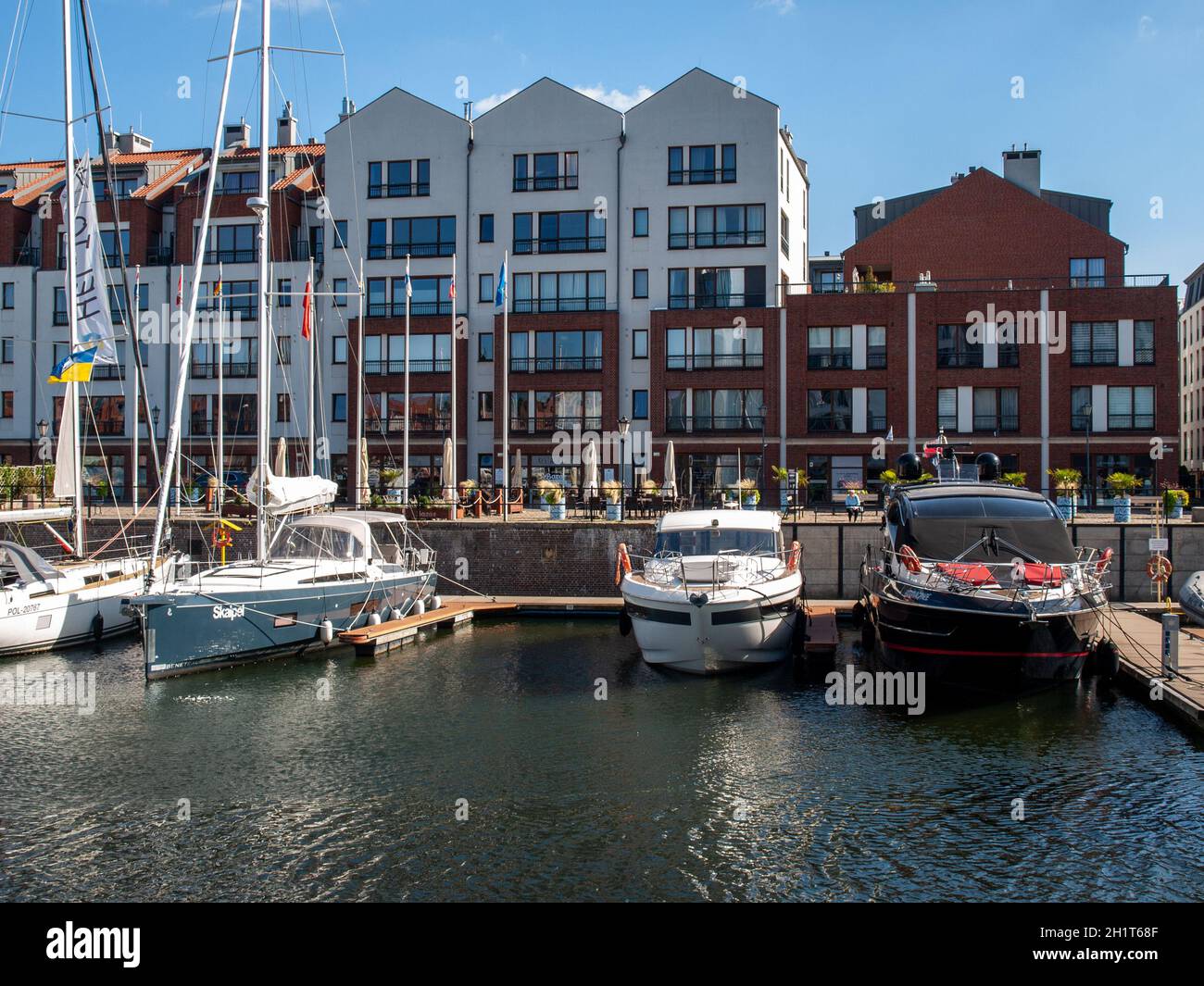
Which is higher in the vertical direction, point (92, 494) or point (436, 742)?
point (92, 494)

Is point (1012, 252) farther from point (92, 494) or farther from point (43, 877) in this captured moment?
point (43, 877)

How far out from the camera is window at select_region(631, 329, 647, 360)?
175 ft

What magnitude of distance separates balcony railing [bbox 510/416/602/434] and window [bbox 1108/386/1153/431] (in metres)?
23.5

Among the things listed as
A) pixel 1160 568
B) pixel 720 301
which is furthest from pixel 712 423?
pixel 1160 568

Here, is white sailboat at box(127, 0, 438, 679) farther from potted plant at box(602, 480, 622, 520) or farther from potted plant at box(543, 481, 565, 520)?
potted plant at box(602, 480, 622, 520)

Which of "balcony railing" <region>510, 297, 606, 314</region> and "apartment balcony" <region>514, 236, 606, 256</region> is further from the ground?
"apartment balcony" <region>514, 236, 606, 256</region>

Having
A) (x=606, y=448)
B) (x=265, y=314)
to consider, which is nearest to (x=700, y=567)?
(x=265, y=314)

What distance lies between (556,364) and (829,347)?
517 inches

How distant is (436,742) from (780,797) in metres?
6.16

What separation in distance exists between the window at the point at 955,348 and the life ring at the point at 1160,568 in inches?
790

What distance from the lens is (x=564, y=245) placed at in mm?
54031

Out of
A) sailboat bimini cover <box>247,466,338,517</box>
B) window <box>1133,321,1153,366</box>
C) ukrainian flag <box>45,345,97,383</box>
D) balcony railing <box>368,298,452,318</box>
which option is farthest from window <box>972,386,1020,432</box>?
ukrainian flag <box>45,345,97,383</box>
